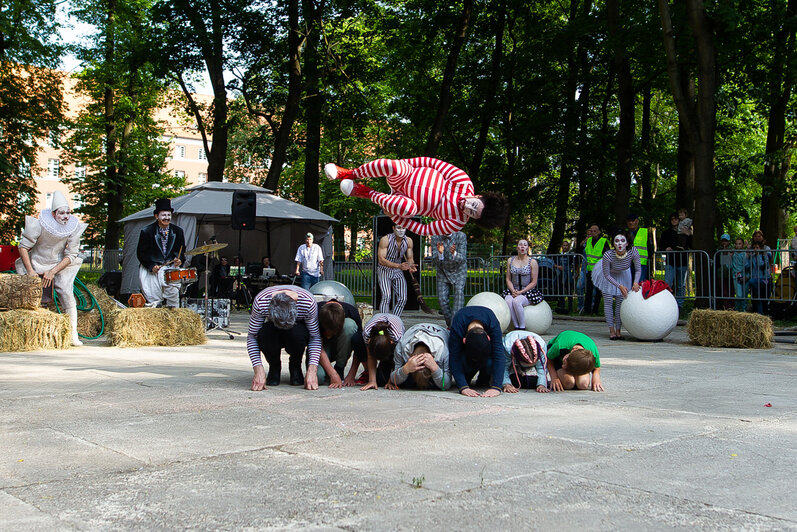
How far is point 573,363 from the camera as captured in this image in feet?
23.5

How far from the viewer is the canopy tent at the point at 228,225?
22766mm

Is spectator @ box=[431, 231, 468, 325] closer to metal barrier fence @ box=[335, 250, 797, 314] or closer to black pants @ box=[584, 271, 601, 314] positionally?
metal barrier fence @ box=[335, 250, 797, 314]

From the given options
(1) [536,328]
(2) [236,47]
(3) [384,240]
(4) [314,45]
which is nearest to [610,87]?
(4) [314,45]

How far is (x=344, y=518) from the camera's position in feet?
11.3

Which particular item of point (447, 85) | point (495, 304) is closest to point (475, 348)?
point (495, 304)

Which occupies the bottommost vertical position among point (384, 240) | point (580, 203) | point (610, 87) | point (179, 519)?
point (179, 519)

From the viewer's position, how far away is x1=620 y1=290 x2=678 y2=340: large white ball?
12906 millimetres

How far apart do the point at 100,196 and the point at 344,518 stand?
1870 inches

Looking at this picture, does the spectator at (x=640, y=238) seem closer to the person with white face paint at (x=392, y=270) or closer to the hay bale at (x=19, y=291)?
the person with white face paint at (x=392, y=270)

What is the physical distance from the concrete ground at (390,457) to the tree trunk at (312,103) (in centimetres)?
1984

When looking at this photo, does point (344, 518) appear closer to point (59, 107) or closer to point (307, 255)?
point (307, 255)

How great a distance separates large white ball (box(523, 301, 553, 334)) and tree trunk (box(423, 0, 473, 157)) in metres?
10.1

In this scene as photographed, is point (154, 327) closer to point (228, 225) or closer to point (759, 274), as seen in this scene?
point (759, 274)

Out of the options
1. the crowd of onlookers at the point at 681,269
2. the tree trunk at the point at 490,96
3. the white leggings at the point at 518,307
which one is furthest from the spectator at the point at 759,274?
the tree trunk at the point at 490,96
